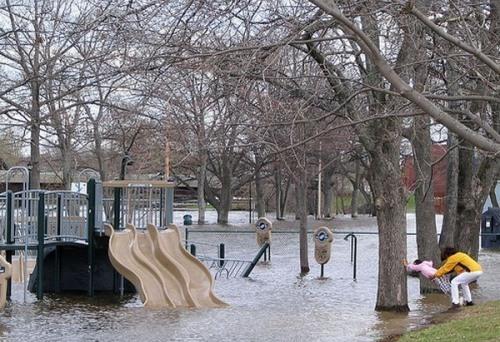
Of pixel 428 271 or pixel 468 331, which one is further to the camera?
pixel 428 271

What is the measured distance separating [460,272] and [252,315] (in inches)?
149

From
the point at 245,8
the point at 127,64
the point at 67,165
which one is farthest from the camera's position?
the point at 67,165

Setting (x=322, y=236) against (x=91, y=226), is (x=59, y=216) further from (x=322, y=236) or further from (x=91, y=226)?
(x=322, y=236)

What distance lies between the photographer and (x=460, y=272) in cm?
1603

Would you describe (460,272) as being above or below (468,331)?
above

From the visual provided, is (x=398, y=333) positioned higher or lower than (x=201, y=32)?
lower

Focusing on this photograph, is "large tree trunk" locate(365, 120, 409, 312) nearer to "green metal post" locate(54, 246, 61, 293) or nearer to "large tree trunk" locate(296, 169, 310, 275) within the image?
"green metal post" locate(54, 246, 61, 293)

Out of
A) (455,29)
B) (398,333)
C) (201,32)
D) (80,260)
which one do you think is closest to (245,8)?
(201,32)

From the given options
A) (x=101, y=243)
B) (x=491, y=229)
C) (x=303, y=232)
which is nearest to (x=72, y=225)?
(x=101, y=243)

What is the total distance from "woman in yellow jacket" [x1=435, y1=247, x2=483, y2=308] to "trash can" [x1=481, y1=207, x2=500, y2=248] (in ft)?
67.1

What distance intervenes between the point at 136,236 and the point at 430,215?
22.7ft

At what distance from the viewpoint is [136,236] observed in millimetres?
18328

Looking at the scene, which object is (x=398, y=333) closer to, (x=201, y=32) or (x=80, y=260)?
(x=201, y=32)

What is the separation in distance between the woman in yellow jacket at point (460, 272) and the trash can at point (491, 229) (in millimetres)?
20443
